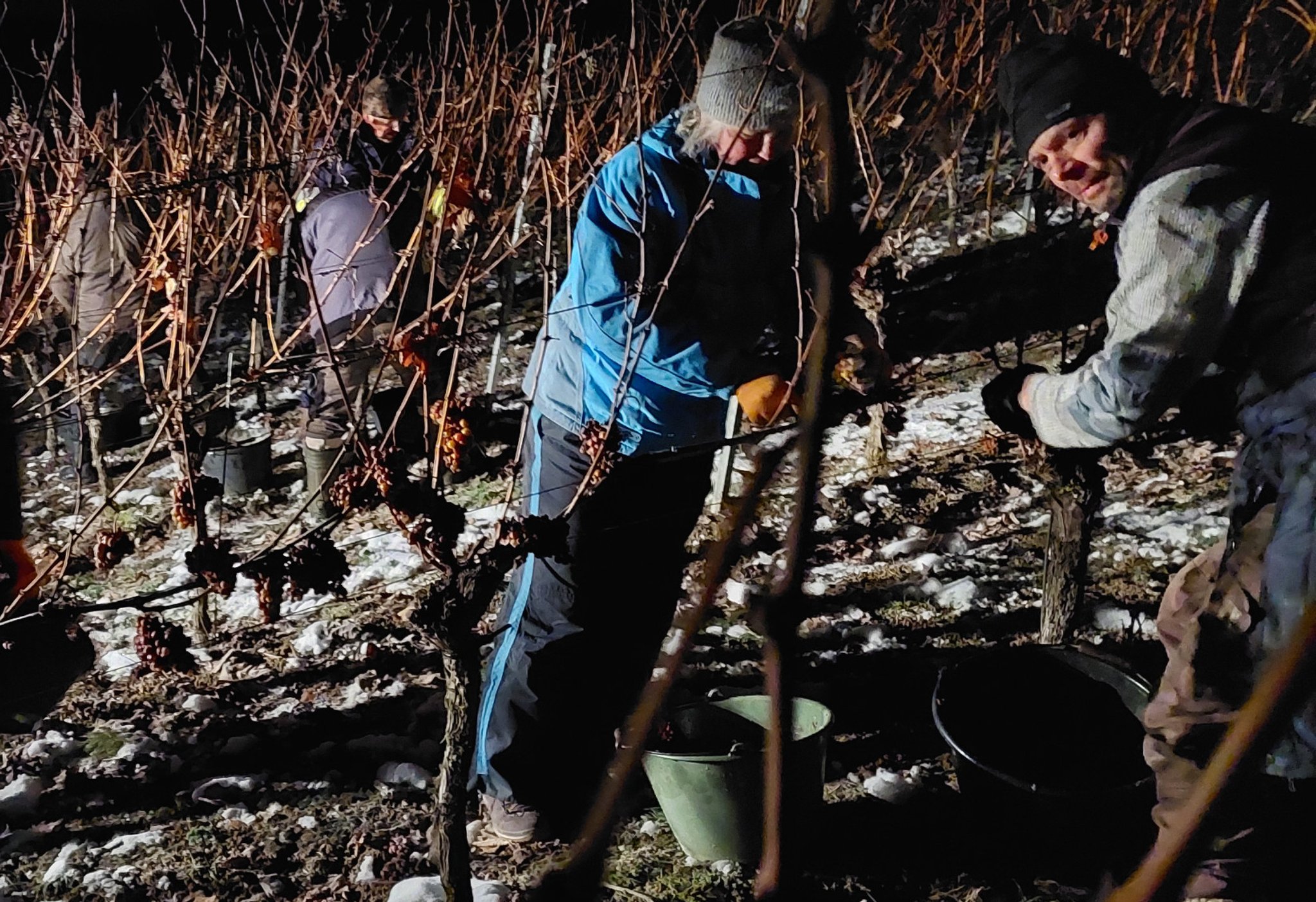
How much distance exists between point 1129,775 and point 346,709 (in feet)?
7.74

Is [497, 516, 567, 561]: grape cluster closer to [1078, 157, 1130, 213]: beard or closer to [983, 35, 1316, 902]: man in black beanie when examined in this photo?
[983, 35, 1316, 902]: man in black beanie

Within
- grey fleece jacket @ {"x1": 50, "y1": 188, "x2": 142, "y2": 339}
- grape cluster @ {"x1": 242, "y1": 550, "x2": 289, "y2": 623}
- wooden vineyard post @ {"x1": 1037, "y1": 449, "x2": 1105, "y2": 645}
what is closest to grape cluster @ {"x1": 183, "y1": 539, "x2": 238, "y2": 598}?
grape cluster @ {"x1": 242, "y1": 550, "x2": 289, "y2": 623}

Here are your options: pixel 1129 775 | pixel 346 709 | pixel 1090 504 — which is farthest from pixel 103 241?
pixel 1129 775

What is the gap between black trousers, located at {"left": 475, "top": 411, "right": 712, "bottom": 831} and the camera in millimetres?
2344

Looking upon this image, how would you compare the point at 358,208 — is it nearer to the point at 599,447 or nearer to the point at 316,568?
the point at 599,447

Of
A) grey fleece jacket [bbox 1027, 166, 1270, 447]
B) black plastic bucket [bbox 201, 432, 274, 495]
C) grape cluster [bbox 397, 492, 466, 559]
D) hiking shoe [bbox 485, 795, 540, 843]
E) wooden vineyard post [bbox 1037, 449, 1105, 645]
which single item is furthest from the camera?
black plastic bucket [bbox 201, 432, 274, 495]

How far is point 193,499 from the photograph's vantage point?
2.43 metres

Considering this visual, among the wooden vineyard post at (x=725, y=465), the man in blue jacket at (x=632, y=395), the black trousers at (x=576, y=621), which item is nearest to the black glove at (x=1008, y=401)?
the man in blue jacket at (x=632, y=395)

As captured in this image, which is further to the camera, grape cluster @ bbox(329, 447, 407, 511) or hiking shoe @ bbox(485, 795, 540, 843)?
hiking shoe @ bbox(485, 795, 540, 843)

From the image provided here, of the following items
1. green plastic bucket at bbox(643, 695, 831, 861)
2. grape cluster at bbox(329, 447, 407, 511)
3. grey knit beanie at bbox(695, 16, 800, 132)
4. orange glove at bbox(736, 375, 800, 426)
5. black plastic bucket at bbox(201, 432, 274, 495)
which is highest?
grey knit beanie at bbox(695, 16, 800, 132)

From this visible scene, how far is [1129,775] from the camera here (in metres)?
2.50

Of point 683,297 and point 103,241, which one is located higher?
point 683,297

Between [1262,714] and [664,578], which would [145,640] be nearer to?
[664,578]

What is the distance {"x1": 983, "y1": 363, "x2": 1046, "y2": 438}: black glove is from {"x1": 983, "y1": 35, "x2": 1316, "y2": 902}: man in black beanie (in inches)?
3.8
